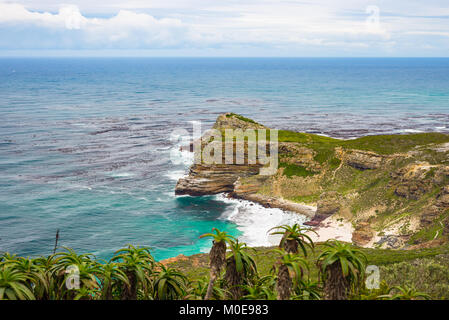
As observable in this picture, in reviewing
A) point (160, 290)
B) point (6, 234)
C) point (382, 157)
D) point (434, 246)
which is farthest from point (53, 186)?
point (160, 290)

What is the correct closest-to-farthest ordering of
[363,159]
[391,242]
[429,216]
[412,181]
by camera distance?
1. [391,242]
2. [429,216]
3. [412,181]
4. [363,159]

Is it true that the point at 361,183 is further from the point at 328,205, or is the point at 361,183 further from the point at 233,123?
the point at 233,123

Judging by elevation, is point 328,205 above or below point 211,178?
below

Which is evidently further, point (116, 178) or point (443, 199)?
point (116, 178)

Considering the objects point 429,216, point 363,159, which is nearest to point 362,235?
point 429,216

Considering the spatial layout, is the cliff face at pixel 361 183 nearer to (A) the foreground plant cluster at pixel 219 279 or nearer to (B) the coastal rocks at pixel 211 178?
(B) the coastal rocks at pixel 211 178

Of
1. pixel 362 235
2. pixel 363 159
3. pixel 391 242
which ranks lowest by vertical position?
pixel 362 235
